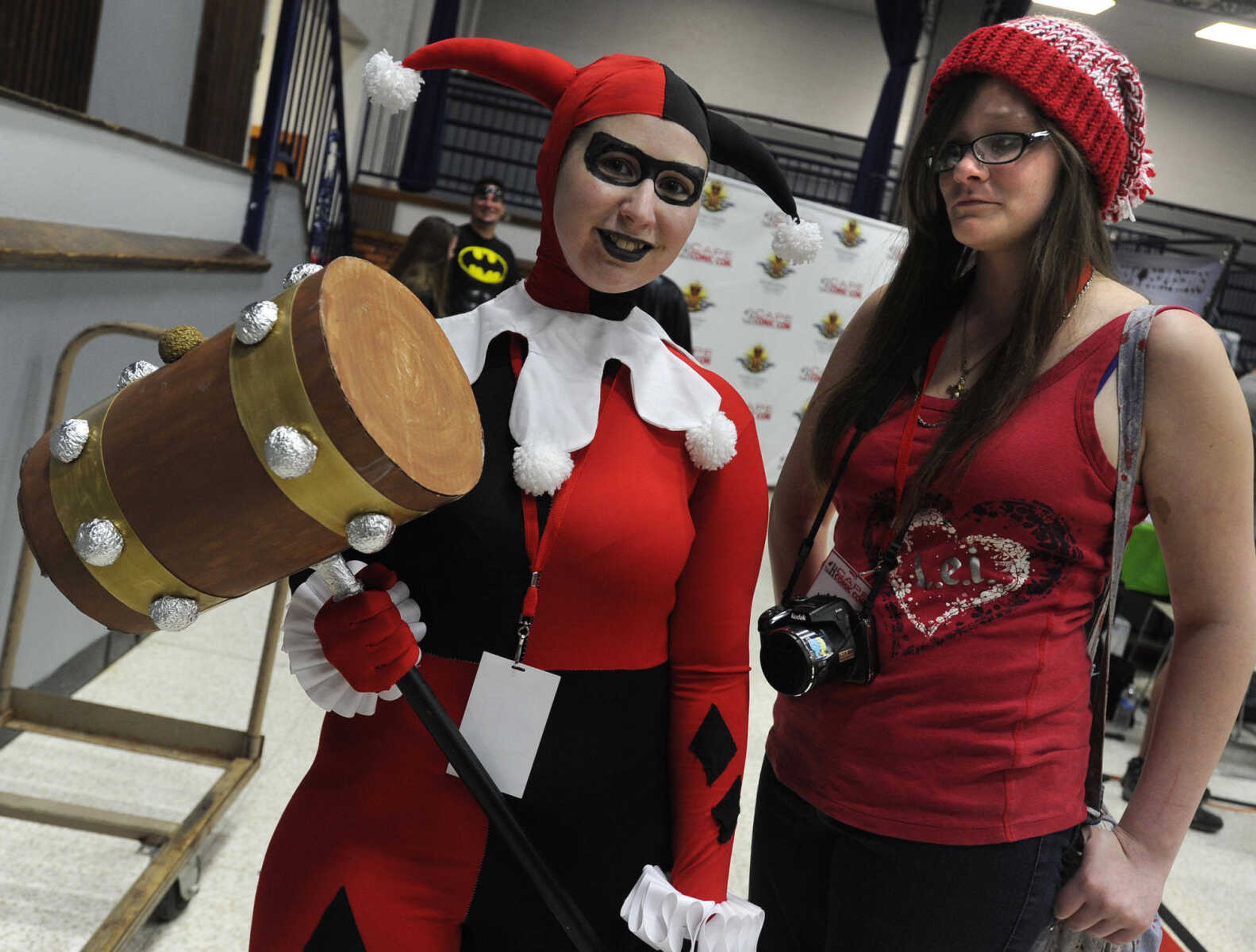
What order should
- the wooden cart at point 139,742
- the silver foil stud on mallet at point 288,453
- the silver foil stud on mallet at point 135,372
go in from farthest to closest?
the wooden cart at point 139,742 < the silver foil stud on mallet at point 135,372 < the silver foil stud on mallet at point 288,453

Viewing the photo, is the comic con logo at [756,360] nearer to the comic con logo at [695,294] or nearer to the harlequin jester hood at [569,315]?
the comic con logo at [695,294]

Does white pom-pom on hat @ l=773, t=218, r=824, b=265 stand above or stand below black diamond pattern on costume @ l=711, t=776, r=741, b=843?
above

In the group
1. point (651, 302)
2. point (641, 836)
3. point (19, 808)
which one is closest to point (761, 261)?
point (651, 302)

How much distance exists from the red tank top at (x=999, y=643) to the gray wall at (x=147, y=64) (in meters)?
3.49

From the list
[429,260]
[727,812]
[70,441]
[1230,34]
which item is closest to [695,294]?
[429,260]

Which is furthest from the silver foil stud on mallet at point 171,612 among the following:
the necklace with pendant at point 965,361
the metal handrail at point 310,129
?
the metal handrail at point 310,129

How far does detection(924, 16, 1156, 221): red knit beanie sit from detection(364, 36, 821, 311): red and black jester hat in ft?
0.75

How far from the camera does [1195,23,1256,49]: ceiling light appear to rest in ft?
32.7

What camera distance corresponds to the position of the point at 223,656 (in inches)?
130

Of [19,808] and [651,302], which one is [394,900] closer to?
[19,808]

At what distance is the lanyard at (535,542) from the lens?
100cm

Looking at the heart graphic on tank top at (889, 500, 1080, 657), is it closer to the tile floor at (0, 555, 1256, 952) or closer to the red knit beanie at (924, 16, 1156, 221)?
the red knit beanie at (924, 16, 1156, 221)

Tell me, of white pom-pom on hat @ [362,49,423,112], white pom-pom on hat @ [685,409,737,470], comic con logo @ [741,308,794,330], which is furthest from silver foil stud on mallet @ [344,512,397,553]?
comic con logo @ [741,308,794,330]

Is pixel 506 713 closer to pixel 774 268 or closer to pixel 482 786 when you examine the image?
pixel 482 786
